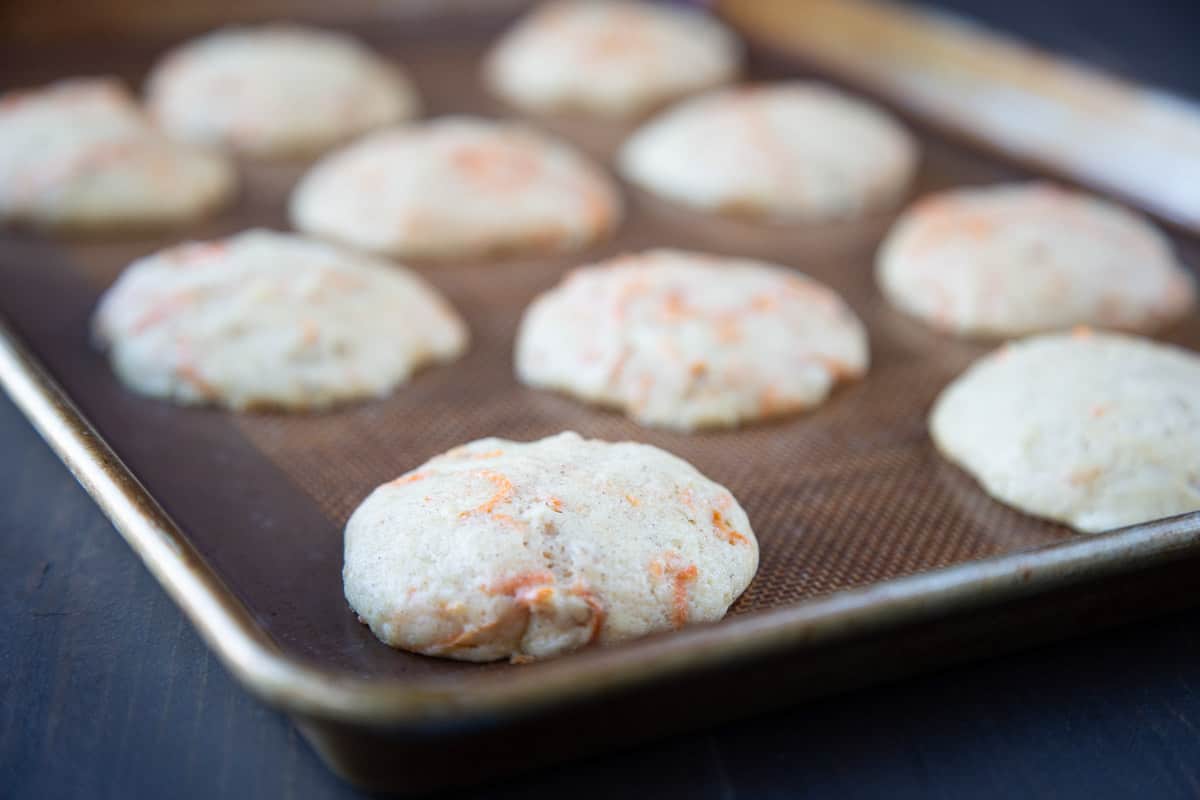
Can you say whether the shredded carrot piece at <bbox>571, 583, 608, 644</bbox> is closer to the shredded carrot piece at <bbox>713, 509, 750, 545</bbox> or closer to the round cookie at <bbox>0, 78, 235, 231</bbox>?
the shredded carrot piece at <bbox>713, 509, 750, 545</bbox>

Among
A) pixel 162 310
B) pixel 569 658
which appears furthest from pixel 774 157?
pixel 569 658

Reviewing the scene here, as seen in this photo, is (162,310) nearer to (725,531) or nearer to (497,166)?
(497,166)

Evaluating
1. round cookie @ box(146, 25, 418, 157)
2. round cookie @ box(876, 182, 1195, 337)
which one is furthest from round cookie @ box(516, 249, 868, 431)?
round cookie @ box(146, 25, 418, 157)

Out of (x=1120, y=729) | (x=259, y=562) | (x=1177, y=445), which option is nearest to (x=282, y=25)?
(x=259, y=562)

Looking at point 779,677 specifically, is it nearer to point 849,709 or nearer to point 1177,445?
point 849,709

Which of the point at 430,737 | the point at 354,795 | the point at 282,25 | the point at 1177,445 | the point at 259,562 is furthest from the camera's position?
the point at 282,25
